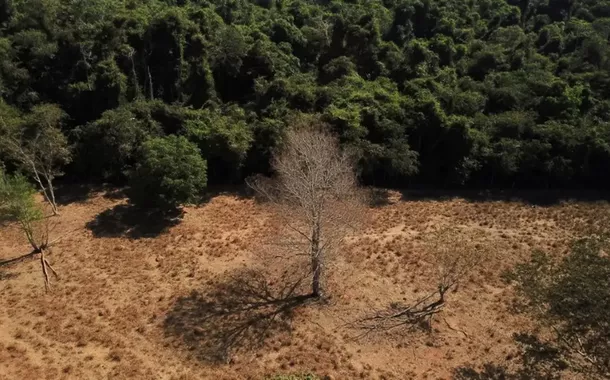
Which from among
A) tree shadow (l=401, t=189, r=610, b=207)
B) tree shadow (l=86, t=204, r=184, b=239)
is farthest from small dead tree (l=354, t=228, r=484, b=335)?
tree shadow (l=86, t=204, r=184, b=239)

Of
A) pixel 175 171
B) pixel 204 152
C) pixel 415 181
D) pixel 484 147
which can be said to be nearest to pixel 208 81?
pixel 204 152

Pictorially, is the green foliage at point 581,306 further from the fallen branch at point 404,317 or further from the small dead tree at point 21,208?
the small dead tree at point 21,208

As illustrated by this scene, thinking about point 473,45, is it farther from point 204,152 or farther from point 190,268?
point 190,268

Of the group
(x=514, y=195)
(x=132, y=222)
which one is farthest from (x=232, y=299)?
(x=514, y=195)

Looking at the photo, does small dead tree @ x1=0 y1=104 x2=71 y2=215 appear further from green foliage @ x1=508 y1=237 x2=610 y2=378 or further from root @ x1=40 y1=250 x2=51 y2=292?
green foliage @ x1=508 y1=237 x2=610 y2=378

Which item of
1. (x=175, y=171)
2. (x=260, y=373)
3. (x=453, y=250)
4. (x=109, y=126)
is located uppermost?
(x=109, y=126)
